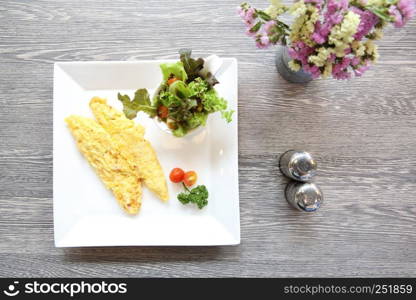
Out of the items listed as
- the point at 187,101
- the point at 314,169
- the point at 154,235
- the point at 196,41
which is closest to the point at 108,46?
the point at 196,41

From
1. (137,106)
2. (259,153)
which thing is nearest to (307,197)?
(259,153)

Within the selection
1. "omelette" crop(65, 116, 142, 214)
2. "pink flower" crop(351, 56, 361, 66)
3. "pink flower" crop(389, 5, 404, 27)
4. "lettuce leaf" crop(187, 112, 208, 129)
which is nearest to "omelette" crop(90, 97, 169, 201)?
"omelette" crop(65, 116, 142, 214)

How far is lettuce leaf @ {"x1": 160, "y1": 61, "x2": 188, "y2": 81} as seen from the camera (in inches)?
51.8

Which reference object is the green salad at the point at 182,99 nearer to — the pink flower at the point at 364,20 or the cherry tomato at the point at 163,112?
the cherry tomato at the point at 163,112

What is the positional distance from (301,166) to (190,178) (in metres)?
0.46

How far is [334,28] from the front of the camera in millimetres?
997

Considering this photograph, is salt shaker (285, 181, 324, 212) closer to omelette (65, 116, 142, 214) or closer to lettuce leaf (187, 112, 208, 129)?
lettuce leaf (187, 112, 208, 129)

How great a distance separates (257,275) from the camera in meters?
1.54

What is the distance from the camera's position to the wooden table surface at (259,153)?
5.06ft

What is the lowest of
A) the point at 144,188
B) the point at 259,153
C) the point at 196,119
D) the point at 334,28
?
the point at 144,188

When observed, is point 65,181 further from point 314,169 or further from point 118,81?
point 314,169

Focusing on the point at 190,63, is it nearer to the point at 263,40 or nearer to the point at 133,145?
the point at 263,40

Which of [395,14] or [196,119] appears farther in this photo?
[196,119]

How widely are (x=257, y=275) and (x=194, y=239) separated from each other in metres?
0.34
